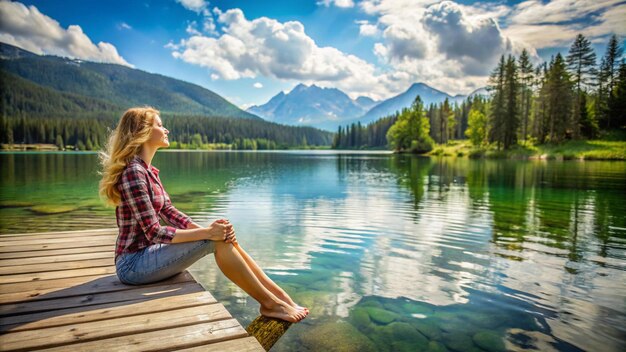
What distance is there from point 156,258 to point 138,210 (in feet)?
2.39

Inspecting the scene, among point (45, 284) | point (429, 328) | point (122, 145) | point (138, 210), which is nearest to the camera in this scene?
point (138, 210)

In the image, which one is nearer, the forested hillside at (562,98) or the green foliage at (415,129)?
the forested hillside at (562,98)

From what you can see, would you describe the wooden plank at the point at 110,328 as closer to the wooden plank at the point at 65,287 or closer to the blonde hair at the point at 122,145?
the wooden plank at the point at 65,287

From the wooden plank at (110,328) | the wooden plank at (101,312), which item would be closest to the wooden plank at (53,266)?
the wooden plank at (101,312)

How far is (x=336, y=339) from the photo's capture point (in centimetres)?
572

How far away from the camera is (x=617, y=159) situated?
57.2 m

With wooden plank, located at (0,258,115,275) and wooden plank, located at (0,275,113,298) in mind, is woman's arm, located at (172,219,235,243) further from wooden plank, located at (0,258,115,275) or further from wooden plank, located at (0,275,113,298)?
wooden plank, located at (0,258,115,275)

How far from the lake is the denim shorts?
6.73 ft

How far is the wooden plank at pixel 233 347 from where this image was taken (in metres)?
3.29

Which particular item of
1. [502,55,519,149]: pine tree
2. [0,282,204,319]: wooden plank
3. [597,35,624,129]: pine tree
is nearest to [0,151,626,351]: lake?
[0,282,204,319]: wooden plank

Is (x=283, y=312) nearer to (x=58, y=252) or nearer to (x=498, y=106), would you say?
(x=58, y=252)

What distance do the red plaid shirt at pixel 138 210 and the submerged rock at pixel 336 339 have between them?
9.02 feet

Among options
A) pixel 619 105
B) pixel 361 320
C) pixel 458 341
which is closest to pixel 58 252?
pixel 361 320

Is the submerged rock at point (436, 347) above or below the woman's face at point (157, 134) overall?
below
